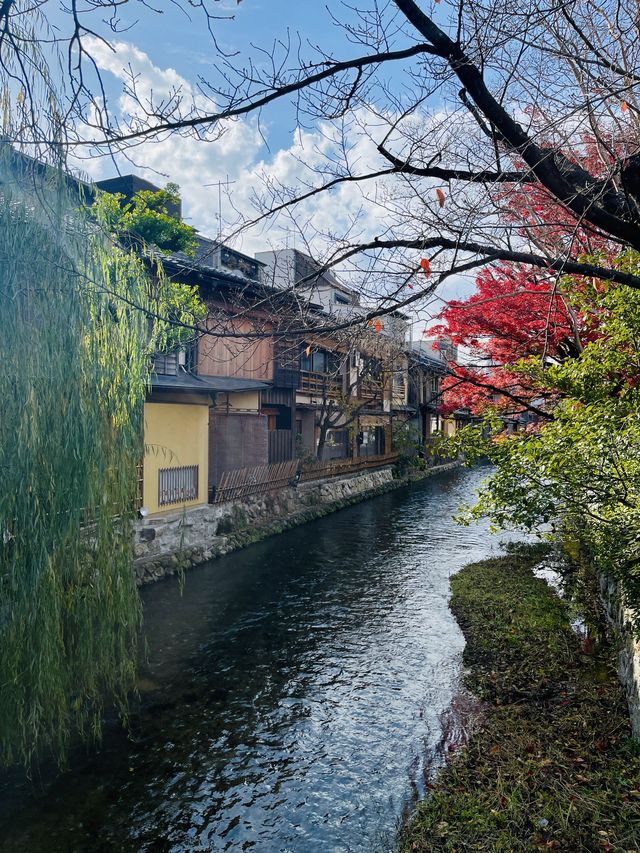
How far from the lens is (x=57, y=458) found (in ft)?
15.3

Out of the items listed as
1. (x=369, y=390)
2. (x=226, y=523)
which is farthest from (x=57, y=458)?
(x=369, y=390)

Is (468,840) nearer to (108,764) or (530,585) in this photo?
(108,764)

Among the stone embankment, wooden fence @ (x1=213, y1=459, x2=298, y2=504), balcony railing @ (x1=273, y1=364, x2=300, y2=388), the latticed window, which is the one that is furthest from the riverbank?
balcony railing @ (x1=273, y1=364, x2=300, y2=388)

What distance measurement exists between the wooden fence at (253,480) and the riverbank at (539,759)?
8.35 meters

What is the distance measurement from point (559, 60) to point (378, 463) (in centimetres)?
2261

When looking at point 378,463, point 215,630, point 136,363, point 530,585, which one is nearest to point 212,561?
point 215,630

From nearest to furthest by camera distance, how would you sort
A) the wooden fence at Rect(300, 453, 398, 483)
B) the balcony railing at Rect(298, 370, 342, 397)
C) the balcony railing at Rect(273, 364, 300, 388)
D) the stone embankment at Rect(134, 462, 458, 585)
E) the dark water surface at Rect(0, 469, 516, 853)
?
the dark water surface at Rect(0, 469, 516, 853) < the stone embankment at Rect(134, 462, 458, 585) < the balcony railing at Rect(273, 364, 300, 388) < the wooden fence at Rect(300, 453, 398, 483) < the balcony railing at Rect(298, 370, 342, 397)

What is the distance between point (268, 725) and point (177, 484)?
7.99 m

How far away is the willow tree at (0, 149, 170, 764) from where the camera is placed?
4434 millimetres

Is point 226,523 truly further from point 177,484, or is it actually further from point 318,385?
point 318,385

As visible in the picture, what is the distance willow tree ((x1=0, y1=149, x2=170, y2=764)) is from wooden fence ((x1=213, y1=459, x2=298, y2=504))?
30.5ft

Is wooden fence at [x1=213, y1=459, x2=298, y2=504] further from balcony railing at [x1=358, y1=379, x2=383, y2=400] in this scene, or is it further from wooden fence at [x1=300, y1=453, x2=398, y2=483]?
balcony railing at [x1=358, y1=379, x2=383, y2=400]

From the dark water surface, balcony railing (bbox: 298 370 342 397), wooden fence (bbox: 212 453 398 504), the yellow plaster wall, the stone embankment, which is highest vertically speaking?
balcony railing (bbox: 298 370 342 397)

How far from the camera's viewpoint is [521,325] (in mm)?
9516
